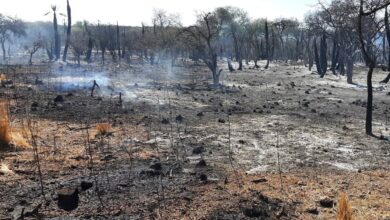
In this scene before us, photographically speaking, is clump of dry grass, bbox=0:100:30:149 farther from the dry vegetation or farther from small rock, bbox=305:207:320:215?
small rock, bbox=305:207:320:215

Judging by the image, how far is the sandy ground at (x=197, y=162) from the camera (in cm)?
730

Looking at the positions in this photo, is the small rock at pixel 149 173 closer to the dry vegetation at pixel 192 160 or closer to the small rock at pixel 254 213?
the dry vegetation at pixel 192 160

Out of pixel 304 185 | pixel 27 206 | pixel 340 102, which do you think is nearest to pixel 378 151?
pixel 304 185

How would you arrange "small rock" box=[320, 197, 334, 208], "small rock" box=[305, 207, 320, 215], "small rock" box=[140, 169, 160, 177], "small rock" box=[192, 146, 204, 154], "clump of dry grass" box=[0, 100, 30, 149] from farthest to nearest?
"small rock" box=[192, 146, 204, 154] < "clump of dry grass" box=[0, 100, 30, 149] < "small rock" box=[140, 169, 160, 177] < "small rock" box=[320, 197, 334, 208] < "small rock" box=[305, 207, 320, 215]

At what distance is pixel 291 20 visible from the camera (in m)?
73.2

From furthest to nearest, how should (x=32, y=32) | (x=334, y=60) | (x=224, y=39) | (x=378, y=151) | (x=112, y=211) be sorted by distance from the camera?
(x=32, y=32) < (x=224, y=39) < (x=334, y=60) < (x=378, y=151) < (x=112, y=211)

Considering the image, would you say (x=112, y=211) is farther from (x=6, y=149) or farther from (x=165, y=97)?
(x=165, y=97)

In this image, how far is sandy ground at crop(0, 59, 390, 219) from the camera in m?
7.30

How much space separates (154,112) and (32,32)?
9448 cm

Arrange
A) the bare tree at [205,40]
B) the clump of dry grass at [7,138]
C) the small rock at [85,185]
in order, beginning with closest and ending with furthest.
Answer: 1. the small rock at [85,185]
2. the clump of dry grass at [7,138]
3. the bare tree at [205,40]

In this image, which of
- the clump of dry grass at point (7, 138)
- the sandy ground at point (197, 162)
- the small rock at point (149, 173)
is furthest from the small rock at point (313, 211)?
the clump of dry grass at point (7, 138)

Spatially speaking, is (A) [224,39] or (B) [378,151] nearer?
(B) [378,151]

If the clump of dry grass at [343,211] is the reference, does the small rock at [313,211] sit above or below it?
below

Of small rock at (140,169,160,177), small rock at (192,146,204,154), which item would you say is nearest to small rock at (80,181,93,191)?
small rock at (140,169,160,177)
